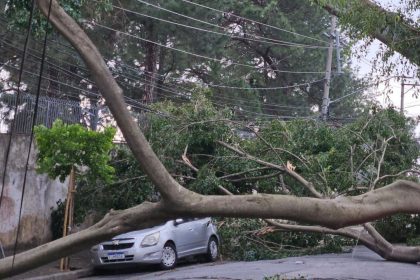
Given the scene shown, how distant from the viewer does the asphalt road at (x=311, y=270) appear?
1365cm

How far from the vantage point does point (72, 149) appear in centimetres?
1708

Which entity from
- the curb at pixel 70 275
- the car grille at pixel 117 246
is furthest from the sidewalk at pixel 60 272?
the car grille at pixel 117 246

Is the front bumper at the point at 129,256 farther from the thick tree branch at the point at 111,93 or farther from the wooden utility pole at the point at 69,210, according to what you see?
the thick tree branch at the point at 111,93

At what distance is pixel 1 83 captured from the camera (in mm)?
23328

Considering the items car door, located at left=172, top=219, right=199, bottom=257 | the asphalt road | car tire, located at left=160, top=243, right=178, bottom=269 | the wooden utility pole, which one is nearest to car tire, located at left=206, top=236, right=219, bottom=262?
car door, located at left=172, top=219, right=199, bottom=257

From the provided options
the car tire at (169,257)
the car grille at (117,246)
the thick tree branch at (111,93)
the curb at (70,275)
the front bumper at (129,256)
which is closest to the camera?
the thick tree branch at (111,93)

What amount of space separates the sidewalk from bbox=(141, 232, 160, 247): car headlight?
170cm

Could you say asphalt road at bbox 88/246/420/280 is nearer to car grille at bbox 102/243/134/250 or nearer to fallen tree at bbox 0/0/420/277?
car grille at bbox 102/243/134/250

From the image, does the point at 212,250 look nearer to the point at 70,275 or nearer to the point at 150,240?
the point at 150,240

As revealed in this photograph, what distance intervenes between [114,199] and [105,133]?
2376 millimetres

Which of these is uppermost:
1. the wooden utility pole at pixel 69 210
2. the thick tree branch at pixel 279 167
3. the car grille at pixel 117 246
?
the thick tree branch at pixel 279 167

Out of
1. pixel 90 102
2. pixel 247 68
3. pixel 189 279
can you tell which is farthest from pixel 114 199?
pixel 247 68

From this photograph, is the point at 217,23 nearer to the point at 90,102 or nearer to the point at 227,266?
the point at 90,102

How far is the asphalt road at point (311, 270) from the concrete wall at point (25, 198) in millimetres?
3293
